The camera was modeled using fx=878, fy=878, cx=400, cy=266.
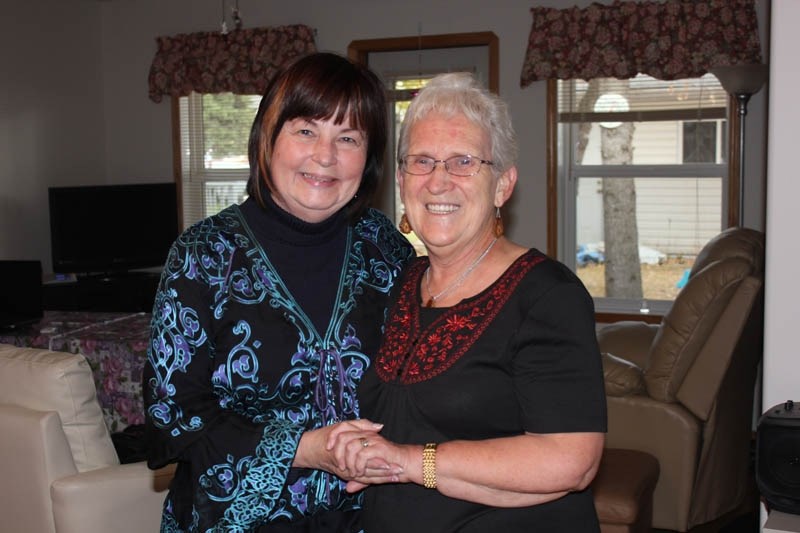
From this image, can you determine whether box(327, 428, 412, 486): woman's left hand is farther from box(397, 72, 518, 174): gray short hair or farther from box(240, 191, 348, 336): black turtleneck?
box(397, 72, 518, 174): gray short hair

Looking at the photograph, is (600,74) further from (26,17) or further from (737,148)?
(26,17)

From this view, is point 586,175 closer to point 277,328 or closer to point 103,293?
point 103,293

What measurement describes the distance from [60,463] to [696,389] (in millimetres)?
2652

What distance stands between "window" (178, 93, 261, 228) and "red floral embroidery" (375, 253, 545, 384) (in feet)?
18.5

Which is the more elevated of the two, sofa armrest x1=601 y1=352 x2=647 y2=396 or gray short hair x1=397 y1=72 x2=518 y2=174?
gray short hair x1=397 y1=72 x2=518 y2=174

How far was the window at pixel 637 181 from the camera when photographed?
590 cm

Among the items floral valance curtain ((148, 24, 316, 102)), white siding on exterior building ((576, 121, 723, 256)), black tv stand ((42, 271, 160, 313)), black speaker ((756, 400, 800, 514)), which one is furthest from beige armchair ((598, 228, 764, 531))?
black tv stand ((42, 271, 160, 313))

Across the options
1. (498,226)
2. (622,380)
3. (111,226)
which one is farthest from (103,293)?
(498,226)

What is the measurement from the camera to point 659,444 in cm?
392

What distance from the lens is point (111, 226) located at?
6758 millimetres

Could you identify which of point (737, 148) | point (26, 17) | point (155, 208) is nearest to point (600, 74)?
point (737, 148)

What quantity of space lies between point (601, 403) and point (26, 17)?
6.40 metres

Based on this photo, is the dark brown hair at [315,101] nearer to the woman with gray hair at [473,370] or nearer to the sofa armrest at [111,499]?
the woman with gray hair at [473,370]

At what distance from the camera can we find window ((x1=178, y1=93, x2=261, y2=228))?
717 centimetres
